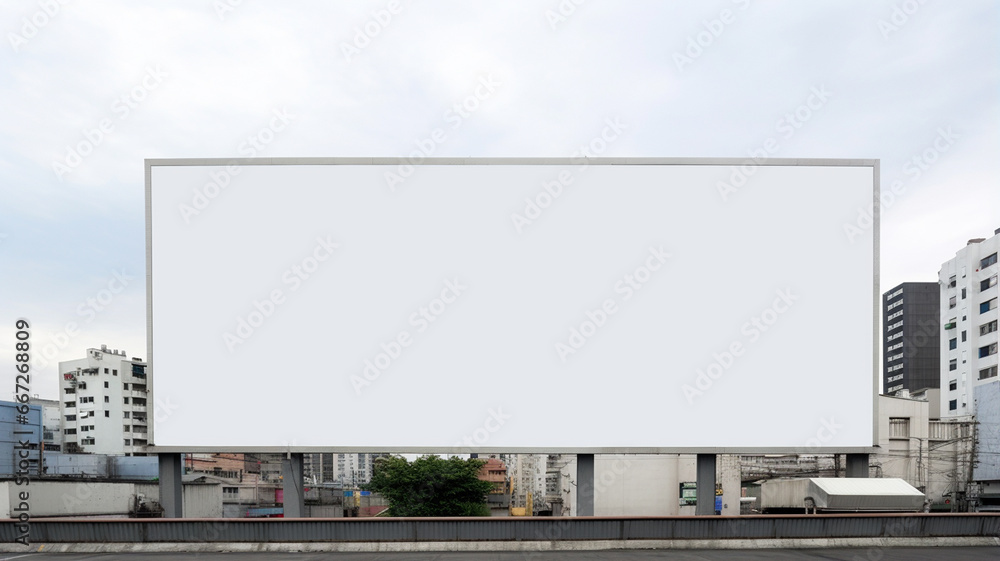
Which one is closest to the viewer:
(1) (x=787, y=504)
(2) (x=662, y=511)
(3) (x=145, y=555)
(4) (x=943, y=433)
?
(3) (x=145, y=555)

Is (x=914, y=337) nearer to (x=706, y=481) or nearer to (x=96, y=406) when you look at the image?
(x=706, y=481)

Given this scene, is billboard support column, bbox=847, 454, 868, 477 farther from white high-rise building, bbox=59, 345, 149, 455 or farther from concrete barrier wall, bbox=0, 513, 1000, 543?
white high-rise building, bbox=59, 345, 149, 455

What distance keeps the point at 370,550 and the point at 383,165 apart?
1137cm

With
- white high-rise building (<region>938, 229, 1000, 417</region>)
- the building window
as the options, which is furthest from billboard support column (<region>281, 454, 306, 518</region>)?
white high-rise building (<region>938, 229, 1000, 417</region>)

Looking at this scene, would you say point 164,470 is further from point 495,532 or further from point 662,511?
point 662,511

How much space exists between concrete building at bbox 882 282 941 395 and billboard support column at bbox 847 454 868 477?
294ft

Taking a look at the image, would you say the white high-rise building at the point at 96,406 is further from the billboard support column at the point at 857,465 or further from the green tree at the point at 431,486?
the billboard support column at the point at 857,465

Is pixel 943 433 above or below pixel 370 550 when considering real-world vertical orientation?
below

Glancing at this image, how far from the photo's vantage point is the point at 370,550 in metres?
16.5

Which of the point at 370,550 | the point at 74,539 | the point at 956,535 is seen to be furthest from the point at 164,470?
the point at 956,535

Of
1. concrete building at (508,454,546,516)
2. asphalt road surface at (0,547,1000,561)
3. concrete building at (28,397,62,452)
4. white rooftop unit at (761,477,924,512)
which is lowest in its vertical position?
concrete building at (508,454,546,516)

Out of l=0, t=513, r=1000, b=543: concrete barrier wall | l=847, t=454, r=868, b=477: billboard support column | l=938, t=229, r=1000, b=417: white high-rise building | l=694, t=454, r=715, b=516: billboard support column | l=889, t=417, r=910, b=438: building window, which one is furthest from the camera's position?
l=938, t=229, r=1000, b=417: white high-rise building

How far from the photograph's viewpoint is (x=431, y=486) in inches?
1314

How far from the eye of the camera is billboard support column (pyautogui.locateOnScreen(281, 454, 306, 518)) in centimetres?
1833
